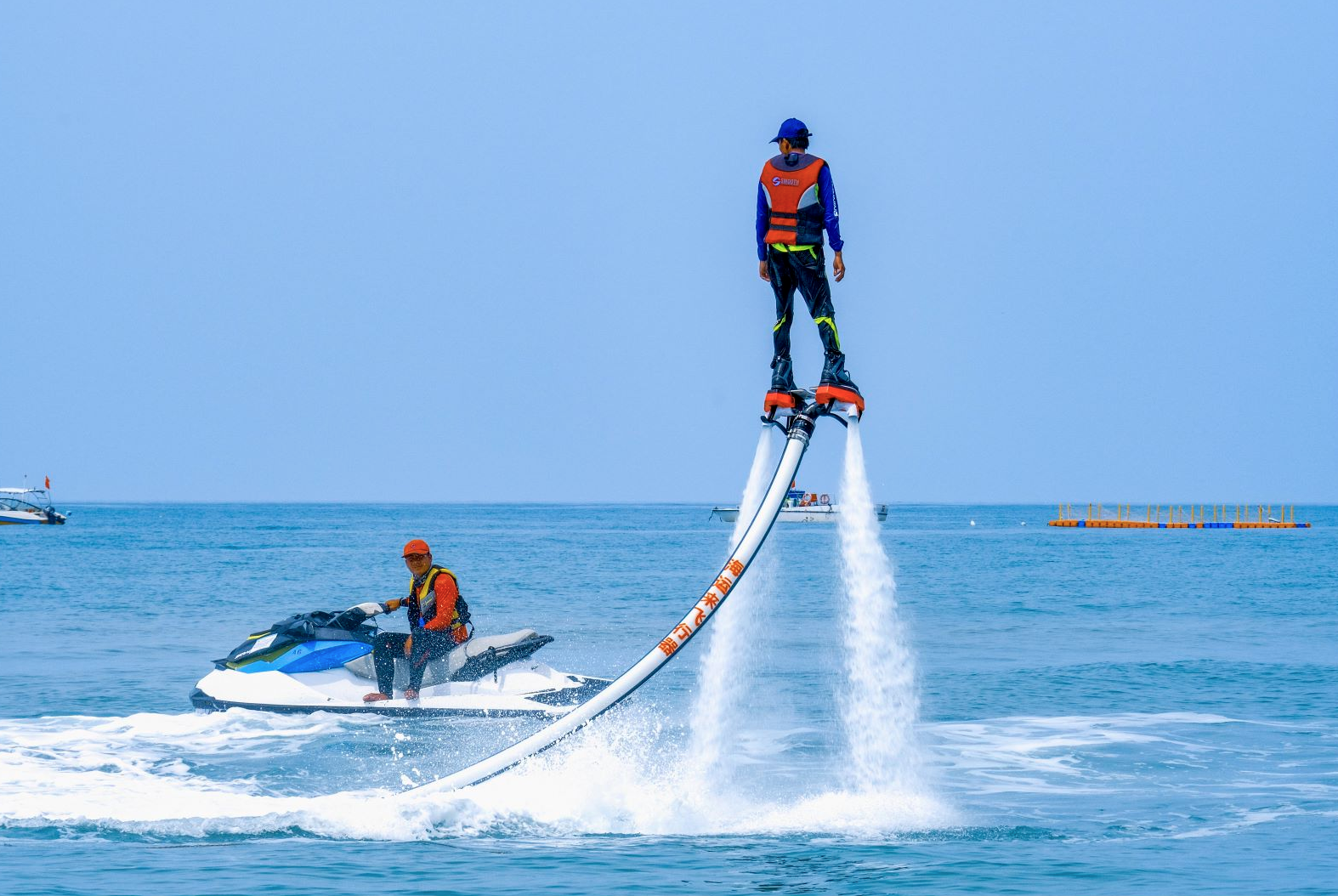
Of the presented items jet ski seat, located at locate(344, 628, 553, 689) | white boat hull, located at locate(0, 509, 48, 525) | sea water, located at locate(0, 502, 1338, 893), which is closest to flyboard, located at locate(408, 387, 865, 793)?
sea water, located at locate(0, 502, 1338, 893)

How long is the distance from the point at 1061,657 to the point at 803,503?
99.7 meters

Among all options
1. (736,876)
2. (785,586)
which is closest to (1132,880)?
(736,876)

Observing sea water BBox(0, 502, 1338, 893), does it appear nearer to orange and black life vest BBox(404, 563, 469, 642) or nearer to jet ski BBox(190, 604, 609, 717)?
jet ski BBox(190, 604, 609, 717)

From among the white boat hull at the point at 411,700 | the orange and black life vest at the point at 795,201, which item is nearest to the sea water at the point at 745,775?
the white boat hull at the point at 411,700

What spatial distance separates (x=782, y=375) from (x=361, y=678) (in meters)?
12.3

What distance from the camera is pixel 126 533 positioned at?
150 metres

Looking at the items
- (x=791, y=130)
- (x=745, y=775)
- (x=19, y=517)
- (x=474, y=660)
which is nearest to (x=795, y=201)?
(x=791, y=130)

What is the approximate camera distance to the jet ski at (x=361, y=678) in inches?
834

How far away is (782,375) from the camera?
1152 centimetres

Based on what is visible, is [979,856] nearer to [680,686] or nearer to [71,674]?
[680,686]

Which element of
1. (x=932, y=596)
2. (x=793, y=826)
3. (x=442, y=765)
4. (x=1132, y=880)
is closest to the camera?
(x=1132, y=880)

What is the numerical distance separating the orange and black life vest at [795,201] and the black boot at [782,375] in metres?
0.93

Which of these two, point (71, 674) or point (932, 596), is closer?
point (71, 674)

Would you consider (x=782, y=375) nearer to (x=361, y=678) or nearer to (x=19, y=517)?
(x=361, y=678)
